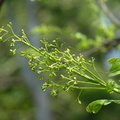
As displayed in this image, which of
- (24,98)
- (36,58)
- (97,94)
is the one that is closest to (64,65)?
(36,58)

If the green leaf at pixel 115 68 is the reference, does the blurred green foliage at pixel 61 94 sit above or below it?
above

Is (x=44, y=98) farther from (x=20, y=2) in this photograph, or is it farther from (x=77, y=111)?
(x=20, y=2)

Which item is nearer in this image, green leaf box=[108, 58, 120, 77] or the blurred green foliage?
green leaf box=[108, 58, 120, 77]

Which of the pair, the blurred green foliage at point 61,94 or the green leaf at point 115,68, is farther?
the blurred green foliage at point 61,94

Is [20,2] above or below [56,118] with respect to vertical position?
above

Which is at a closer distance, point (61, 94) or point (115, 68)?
point (115, 68)

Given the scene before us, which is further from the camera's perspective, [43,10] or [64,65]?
[43,10]

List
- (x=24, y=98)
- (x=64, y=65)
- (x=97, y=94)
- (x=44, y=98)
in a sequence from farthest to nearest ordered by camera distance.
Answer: (x=24, y=98) → (x=44, y=98) → (x=97, y=94) → (x=64, y=65)

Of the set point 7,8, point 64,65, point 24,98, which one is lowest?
point 64,65

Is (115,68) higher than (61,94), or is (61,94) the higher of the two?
(61,94)

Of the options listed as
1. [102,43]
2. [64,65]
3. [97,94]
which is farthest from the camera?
[97,94]

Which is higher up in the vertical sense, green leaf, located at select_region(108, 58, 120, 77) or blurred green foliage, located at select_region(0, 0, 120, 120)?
blurred green foliage, located at select_region(0, 0, 120, 120)
